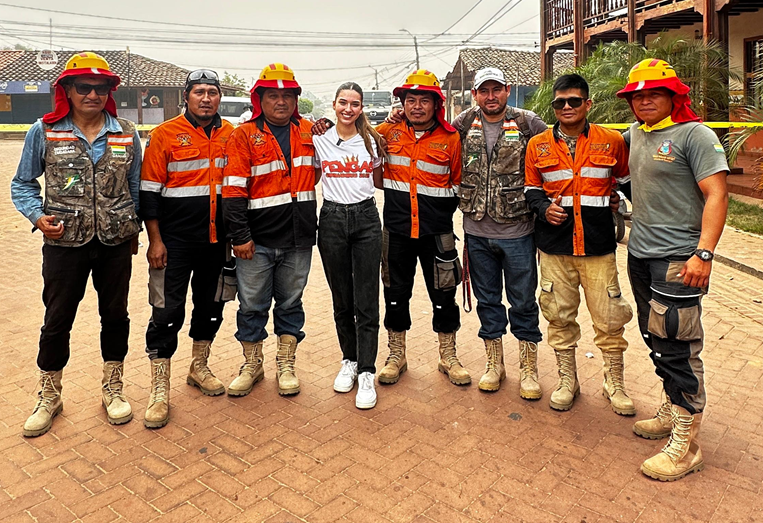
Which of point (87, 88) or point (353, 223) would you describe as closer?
point (87, 88)

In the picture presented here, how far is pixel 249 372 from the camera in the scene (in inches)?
174

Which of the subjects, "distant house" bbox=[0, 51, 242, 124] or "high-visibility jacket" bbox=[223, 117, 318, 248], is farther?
"distant house" bbox=[0, 51, 242, 124]

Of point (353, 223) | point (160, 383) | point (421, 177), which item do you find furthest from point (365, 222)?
point (160, 383)

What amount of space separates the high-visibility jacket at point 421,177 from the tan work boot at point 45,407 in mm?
2425

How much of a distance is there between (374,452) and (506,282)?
1523mm

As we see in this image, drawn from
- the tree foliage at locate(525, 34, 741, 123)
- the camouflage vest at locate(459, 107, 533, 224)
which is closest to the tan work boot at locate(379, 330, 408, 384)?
the camouflage vest at locate(459, 107, 533, 224)

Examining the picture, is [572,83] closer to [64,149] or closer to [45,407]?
[64,149]

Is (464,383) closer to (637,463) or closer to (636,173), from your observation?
(637,463)

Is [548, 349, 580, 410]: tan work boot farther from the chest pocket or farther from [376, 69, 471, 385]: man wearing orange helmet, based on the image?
the chest pocket

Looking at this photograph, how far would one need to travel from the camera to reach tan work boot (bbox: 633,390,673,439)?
3.66 metres

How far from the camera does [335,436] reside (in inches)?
147

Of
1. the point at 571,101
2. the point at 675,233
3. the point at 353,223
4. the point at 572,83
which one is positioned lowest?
the point at 675,233

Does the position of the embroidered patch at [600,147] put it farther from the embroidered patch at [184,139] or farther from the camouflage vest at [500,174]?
the embroidered patch at [184,139]

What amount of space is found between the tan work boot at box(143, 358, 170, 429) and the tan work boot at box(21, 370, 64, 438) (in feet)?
1.83
